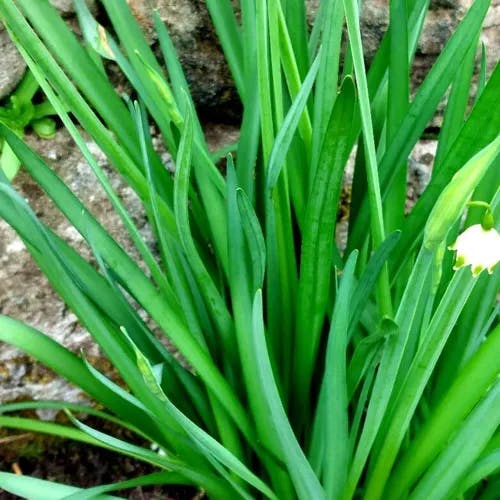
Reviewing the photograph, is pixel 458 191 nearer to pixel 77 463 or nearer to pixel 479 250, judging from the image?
pixel 479 250

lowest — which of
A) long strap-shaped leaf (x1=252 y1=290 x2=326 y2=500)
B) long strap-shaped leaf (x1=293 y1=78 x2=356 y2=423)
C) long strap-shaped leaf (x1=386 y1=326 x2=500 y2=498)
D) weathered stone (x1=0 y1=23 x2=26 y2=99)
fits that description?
long strap-shaped leaf (x1=252 y1=290 x2=326 y2=500)

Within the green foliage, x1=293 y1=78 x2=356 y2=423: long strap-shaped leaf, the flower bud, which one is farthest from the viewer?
the green foliage

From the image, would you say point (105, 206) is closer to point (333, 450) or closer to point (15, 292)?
point (15, 292)

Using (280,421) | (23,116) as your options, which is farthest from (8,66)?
(280,421)

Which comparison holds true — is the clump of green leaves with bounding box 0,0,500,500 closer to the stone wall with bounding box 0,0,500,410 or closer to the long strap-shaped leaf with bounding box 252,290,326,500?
the long strap-shaped leaf with bounding box 252,290,326,500

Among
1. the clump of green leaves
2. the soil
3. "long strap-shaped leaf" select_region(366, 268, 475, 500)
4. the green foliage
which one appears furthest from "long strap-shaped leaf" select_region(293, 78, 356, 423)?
the green foliage
